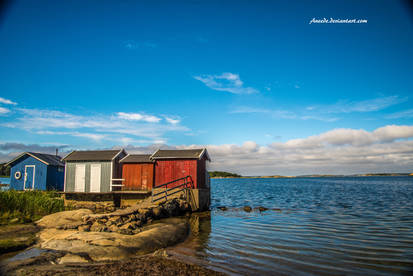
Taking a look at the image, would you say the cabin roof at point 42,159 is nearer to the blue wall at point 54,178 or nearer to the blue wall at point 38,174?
the blue wall at point 38,174

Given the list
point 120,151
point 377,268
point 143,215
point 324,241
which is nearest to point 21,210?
point 143,215

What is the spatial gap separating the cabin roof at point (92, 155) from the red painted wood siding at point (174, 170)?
458cm

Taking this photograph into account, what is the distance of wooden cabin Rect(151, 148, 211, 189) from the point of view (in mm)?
23875

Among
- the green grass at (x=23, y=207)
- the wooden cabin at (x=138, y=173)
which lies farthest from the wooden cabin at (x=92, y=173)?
the green grass at (x=23, y=207)

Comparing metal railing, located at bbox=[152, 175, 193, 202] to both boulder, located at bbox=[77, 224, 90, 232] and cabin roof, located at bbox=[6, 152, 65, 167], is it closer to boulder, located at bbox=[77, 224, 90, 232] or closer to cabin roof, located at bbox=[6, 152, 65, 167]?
boulder, located at bbox=[77, 224, 90, 232]

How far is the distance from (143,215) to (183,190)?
6121 millimetres

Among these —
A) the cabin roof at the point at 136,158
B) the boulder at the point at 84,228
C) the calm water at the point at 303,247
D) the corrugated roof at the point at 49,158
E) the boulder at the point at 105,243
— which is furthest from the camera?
the corrugated roof at the point at 49,158

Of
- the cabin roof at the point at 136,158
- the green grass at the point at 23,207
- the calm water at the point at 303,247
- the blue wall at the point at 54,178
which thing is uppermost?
Result: the cabin roof at the point at 136,158

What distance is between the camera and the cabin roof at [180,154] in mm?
24094

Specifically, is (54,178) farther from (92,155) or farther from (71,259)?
(71,259)

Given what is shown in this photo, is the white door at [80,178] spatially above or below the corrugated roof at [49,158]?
below

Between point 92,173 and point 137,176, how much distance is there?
4.34 meters

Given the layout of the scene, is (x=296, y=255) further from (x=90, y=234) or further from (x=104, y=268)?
(x=90, y=234)

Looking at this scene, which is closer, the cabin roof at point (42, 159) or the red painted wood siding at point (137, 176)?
the red painted wood siding at point (137, 176)
